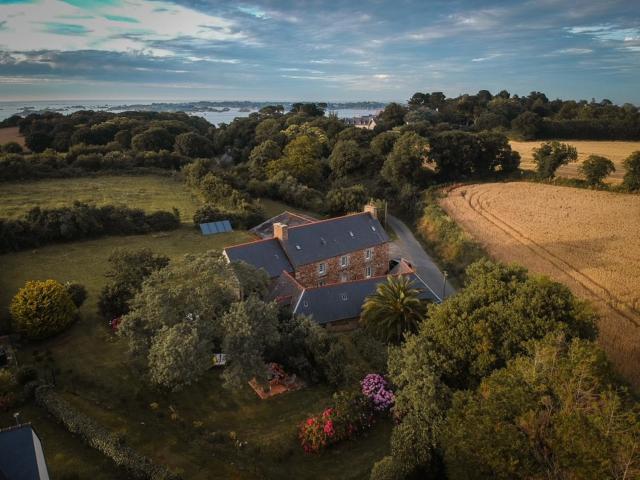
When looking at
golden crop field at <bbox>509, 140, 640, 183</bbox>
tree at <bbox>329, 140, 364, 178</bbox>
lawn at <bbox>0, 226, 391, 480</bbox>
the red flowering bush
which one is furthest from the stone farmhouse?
golden crop field at <bbox>509, 140, 640, 183</bbox>

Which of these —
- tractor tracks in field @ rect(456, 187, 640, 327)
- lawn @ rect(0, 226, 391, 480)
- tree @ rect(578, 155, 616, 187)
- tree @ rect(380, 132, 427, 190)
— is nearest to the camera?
lawn @ rect(0, 226, 391, 480)

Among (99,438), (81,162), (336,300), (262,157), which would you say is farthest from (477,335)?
(81,162)

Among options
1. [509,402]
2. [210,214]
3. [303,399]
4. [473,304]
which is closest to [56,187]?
[210,214]

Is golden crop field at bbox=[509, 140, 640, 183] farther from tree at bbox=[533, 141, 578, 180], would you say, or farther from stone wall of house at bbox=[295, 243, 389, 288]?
stone wall of house at bbox=[295, 243, 389, 288]

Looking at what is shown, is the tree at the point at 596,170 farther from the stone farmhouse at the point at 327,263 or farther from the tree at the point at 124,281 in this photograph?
the tree at the point at 124,281

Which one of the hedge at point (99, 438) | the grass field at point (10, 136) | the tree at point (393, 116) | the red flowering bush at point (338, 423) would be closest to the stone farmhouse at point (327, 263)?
the red flowering bush at point (338, 423)

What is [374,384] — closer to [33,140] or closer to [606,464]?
[606,464]

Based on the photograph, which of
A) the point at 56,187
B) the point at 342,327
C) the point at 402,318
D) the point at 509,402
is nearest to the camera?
the point at 509,402
